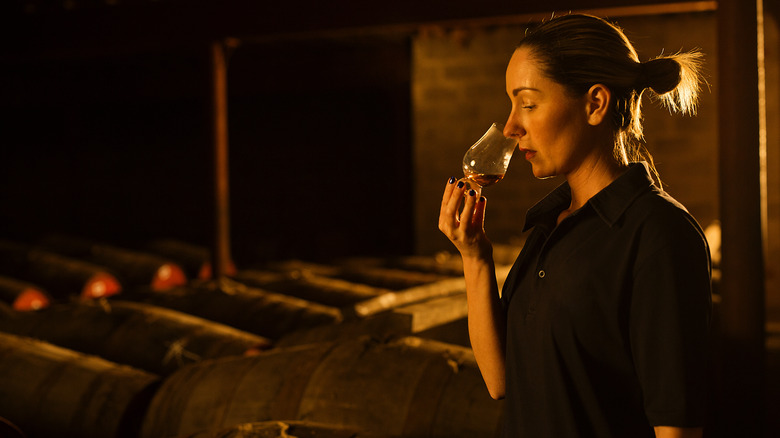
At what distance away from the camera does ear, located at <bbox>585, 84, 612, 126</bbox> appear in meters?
1.20

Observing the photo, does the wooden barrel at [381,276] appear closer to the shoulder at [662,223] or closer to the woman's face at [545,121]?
the woman's face at [545,121]

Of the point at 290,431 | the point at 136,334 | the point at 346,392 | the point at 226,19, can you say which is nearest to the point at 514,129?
Result: the point at 290,431

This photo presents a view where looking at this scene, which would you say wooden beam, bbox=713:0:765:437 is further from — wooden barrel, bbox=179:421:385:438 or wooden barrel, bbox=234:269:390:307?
wooden barrel, bbox=179:421:385:438

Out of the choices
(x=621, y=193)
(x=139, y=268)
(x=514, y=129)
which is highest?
(x=514, y=129)

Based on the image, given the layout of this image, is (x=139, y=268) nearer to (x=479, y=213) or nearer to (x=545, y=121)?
(x=479, y=213)

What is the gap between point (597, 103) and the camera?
1211 mm

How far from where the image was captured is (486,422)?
234 cm

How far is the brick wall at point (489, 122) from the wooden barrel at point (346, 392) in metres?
6.00

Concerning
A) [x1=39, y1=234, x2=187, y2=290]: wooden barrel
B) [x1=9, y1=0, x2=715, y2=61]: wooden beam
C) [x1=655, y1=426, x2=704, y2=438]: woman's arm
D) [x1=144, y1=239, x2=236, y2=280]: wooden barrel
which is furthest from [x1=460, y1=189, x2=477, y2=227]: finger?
[x1=144, y1=239, x2=236, y2=280]: wooden barrel

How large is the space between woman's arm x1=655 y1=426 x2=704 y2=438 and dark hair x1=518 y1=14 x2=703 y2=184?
46 cm

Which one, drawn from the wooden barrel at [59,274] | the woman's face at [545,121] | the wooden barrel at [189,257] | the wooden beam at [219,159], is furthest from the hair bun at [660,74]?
the wooden barrel at [189,257]

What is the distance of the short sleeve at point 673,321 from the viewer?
105 centimetres

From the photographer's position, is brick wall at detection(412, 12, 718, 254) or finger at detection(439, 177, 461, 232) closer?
finger at detection(439, 177, 461, 232)

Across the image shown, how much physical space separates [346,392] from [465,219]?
146 centimetres
